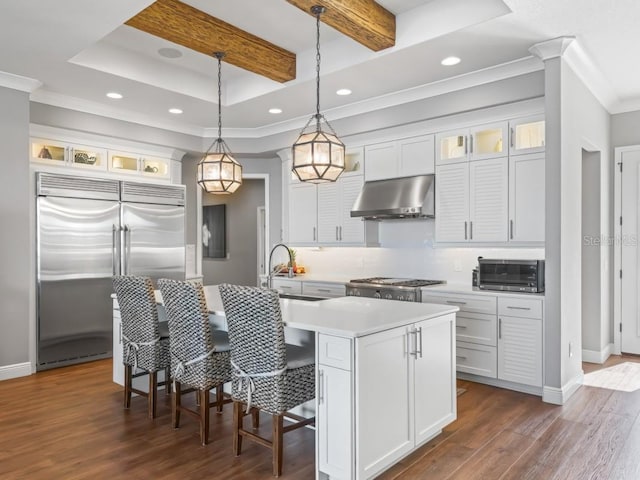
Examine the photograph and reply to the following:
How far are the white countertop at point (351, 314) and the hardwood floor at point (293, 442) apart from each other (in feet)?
2.86

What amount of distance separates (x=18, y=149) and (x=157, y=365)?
108 inches

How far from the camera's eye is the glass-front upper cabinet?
4164 millimetres

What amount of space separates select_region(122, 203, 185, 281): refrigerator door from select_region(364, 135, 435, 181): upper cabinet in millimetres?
2516

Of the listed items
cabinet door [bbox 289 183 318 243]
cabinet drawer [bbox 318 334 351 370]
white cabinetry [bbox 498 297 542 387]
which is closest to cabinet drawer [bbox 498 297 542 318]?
white cabinetry [bbox 498 297 542 387]

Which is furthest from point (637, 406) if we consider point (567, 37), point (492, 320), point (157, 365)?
point (157, 365)

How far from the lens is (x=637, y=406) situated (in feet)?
11.9

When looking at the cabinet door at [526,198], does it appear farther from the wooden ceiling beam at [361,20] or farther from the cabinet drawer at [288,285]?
the cabinet drawer at [288,285]

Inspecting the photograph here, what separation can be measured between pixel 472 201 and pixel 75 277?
14.0ft

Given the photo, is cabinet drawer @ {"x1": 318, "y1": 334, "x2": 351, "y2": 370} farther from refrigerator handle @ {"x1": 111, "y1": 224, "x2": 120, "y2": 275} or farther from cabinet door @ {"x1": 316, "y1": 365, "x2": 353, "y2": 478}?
refrigerator handle @ {"x1": 111, "y1": 224, "x2": 120, "y2": 275}

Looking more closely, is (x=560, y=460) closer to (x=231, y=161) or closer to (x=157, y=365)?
(x=157, y=365)

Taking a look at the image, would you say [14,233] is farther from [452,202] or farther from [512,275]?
[512,275]

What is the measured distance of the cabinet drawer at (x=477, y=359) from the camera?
13.6 feet

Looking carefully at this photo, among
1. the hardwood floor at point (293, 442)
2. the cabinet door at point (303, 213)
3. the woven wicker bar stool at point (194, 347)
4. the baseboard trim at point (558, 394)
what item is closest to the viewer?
the hardwood floor at point (293, 442)

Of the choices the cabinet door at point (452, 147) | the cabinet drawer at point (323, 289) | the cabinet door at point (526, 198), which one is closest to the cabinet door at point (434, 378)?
the cabinet door at point (526, 198)
